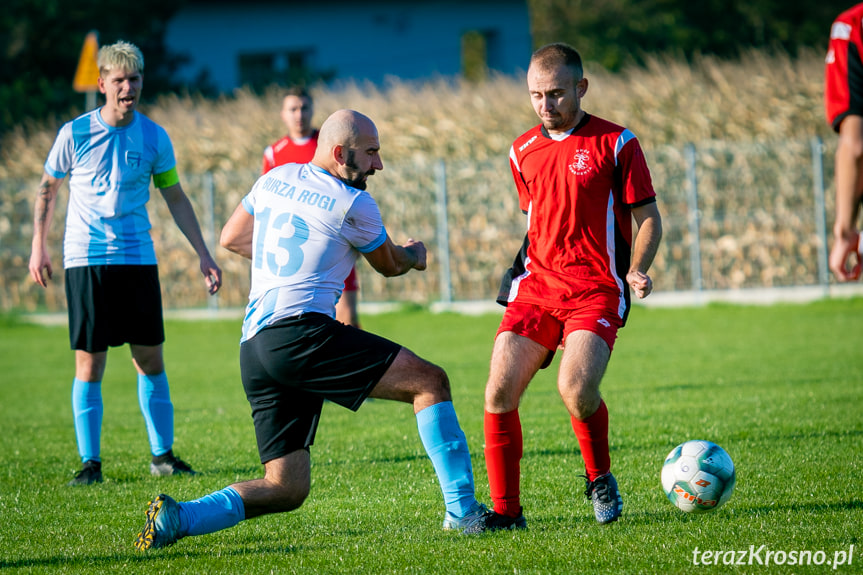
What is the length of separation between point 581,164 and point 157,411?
3.29 m

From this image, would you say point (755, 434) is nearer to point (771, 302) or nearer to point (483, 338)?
point (483, 338)

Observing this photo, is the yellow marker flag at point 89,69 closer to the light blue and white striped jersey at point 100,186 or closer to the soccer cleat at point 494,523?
the light blue and white striped jersey at point 100,186

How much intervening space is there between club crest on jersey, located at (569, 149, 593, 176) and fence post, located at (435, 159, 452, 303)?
14069mm

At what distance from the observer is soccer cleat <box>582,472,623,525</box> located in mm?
4922

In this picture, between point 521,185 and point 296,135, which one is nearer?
point 521,185

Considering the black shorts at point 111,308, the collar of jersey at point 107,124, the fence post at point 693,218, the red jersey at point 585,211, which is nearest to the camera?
the red jersey at point 585,211

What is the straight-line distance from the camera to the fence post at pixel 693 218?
1755 cm

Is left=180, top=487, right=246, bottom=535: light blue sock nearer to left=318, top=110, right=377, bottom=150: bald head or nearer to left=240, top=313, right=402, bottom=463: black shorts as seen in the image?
left=240, top=313, right=402, bottom=463: black shorts

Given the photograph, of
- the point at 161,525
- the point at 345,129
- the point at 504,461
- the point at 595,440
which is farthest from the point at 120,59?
the point at 595,440

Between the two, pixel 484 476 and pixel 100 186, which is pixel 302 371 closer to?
pixel 484 476

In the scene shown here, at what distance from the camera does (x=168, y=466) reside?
21.7ft

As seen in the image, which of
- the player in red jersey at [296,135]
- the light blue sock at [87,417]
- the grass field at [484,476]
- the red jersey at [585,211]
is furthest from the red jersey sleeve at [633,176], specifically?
the player in red jersey at [296,135]

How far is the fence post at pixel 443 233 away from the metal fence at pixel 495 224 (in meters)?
0.02

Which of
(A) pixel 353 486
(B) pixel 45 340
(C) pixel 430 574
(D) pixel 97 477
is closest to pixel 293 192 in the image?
(C) pixel 430 574
